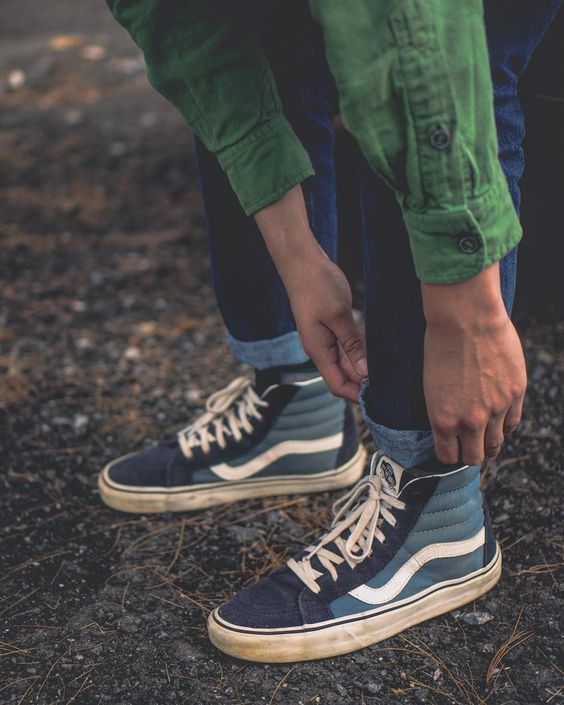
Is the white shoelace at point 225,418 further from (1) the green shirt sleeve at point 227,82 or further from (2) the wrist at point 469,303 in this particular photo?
(2) the wrist at point 469,303

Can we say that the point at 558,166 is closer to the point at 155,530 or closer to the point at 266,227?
the point at 266,227

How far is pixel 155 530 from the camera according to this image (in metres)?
1.78

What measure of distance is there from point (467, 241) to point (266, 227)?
0.45 metres

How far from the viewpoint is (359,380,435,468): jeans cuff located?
125 cm

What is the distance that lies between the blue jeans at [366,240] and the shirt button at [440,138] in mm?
242

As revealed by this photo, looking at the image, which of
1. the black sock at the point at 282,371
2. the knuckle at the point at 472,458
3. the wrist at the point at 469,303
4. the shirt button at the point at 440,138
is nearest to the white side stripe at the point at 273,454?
the black sock at the point at 282,371

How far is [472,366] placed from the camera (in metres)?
1.00

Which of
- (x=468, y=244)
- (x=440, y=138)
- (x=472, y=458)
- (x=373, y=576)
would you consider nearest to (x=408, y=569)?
(x=373, y=576)

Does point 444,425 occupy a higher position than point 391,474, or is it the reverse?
point 444,425

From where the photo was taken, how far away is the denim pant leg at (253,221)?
4.67 ft

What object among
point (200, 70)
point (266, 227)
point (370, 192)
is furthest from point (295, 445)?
point (200, 70)

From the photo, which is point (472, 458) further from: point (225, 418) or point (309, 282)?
point (225, 418)

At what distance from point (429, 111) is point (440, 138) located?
1.3 inches

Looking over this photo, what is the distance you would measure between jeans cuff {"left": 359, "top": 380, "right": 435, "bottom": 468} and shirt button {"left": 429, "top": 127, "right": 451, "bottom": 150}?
544 mm
